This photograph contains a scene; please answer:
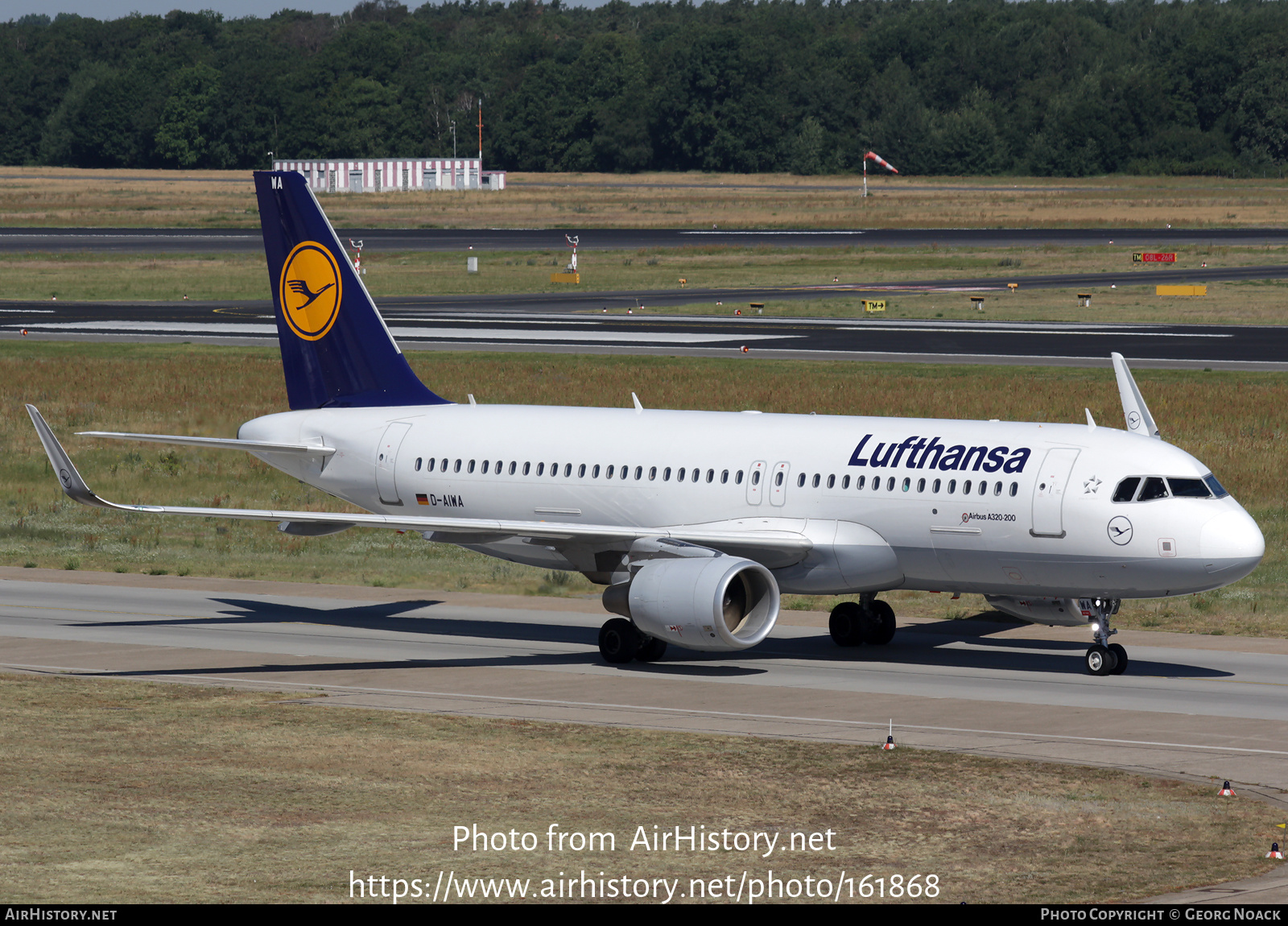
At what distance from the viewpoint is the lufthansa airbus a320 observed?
98.3 ft

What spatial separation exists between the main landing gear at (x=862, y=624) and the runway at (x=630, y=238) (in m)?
107

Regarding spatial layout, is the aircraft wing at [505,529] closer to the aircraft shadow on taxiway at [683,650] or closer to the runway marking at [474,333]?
the aircraft shadow on taxiway at [683,650]

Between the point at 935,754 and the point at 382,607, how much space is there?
17.2m

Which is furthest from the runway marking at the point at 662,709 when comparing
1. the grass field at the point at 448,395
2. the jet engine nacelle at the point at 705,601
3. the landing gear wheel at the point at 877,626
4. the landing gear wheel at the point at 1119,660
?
the grass field at the point at 448,395

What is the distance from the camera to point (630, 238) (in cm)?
15238

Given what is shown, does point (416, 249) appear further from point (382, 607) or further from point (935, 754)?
point (935, 754)

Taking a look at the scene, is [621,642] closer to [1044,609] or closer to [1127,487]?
[1044,609]

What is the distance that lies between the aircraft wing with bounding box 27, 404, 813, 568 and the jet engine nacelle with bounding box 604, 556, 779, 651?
0.67m

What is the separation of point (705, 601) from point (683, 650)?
15.4 ft

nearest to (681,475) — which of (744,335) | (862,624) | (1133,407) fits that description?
(862,624)

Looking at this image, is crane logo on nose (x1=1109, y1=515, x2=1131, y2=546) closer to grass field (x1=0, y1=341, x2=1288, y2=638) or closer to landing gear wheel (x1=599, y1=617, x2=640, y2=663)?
grass field (x1=0, y1=341, x2=1288, y2=638)

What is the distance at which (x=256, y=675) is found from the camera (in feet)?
101

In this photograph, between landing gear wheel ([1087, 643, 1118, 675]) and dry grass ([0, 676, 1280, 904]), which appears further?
landing gear wheel ([1087, 643, 1118, 675])

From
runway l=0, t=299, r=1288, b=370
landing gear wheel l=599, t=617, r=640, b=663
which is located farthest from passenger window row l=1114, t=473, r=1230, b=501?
runway l=0, t=299, r=1288, b=370
